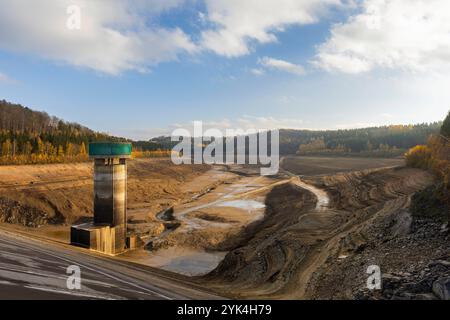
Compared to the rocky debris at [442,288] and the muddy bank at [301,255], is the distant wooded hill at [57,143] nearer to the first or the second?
the muddy bank at [301,255]

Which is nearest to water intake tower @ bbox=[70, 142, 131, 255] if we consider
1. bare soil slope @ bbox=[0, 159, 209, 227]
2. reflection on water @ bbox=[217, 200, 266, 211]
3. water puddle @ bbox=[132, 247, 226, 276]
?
water puddle @ bbox=[132, 247, 226, 276]

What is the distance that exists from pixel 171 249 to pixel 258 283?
46.0ft

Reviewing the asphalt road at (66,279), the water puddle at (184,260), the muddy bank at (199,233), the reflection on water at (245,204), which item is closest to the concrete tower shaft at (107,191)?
the muddy bank at (199,233)

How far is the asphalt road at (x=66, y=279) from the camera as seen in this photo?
38.4 ft

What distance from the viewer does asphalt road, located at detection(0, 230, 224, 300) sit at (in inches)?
461

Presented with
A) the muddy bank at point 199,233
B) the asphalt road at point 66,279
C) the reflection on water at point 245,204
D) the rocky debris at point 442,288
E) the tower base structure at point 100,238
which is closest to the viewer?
the rocky debris at point 442,288

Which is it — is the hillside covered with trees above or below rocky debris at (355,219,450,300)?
above

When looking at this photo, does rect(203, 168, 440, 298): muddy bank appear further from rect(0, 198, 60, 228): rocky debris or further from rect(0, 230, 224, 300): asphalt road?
rect(0, 198, 60, 228): rocky debris

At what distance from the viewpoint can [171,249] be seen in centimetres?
3030

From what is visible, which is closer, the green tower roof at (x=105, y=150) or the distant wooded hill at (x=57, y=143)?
the green tower roof at (x=105, y=150)

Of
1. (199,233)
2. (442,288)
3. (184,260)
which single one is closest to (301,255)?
(184,260)

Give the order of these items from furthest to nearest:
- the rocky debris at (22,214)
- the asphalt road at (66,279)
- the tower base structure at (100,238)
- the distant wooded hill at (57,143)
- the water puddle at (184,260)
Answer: the distant wooded hill at (57,143) → the rocky debris at (22,214) → the tower base structure at (100,238) → the water puddle at (184,260) → the asphalt road at (66,279)

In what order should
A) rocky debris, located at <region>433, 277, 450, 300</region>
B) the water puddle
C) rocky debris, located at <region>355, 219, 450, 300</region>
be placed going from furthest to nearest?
the water puddle
rocky debris, located at <region>355, 219, 450, 300</region>
rocky debris, located at <region>433, 277, 450, 300</region>
